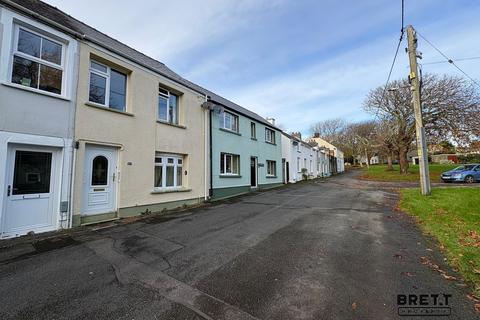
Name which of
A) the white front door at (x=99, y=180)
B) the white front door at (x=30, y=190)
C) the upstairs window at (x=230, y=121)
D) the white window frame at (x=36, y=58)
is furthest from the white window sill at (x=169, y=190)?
the upstairs window at (x=230, y=121)

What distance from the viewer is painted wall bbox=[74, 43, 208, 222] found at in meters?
7.64

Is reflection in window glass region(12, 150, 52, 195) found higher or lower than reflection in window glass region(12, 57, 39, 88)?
lower

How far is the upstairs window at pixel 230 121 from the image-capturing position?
15.4 meters

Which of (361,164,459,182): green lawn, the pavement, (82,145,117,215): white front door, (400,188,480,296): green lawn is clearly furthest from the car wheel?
(82,145,117,215): white front door

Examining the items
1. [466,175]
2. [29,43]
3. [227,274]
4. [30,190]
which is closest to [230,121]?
[29,43]

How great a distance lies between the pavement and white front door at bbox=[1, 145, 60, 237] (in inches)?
33.9

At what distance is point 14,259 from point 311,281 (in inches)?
236

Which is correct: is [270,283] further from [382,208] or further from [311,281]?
[382,208]

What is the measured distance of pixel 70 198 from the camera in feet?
23.0

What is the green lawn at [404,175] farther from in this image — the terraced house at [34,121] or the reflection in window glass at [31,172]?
the reflection in window glass at [31,172]

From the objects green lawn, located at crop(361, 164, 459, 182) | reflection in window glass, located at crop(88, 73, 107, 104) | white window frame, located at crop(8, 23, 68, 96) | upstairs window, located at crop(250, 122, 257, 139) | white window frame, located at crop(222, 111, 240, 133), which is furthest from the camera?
green lawn, located at crop(361, 164, 459, 182)

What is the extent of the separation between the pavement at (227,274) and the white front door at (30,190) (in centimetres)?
86

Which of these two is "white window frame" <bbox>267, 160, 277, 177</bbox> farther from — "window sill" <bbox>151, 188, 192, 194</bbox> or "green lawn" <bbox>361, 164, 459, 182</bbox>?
"green lawn" <bbox>361, 164, 459, 182</bbox>

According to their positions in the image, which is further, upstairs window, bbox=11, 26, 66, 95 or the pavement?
upstairs window, bbox=11, 26, 66, 95
